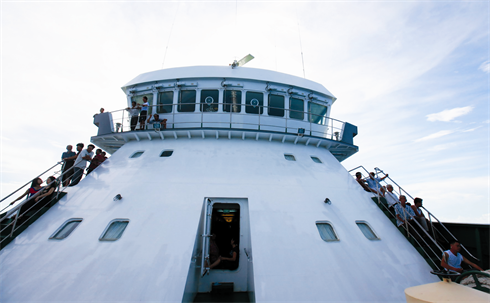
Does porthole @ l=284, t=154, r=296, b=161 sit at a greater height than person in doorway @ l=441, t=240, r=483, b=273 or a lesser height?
greater

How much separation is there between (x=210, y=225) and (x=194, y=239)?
0.74 m

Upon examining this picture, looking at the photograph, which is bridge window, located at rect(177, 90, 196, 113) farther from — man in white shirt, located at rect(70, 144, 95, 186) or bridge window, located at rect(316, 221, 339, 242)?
bridge window, located at rect(316, 221, 339, 242)

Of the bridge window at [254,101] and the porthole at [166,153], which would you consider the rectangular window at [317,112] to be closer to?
the bridge window at [254,101]

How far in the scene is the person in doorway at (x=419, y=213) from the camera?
6.46 m

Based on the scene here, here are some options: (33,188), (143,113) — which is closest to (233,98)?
(143,113)

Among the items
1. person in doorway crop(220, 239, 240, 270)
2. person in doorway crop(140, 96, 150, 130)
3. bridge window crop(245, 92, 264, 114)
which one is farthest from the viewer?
bridge window crop(245, 92, 264, 114)

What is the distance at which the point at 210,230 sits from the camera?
19.2 feet

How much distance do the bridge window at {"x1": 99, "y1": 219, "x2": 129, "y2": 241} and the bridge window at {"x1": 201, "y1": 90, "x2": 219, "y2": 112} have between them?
18.1ft

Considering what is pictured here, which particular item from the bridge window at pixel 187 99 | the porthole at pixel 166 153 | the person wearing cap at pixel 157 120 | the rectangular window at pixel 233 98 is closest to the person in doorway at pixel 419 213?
the rectangular window at pixel 233 98

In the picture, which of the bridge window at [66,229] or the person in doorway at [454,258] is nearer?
the person in doorway at [454,258]

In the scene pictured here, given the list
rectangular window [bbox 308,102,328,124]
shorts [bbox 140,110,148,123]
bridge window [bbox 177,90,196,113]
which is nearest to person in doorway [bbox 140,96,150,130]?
shorts [bbox 140,110,148,123]

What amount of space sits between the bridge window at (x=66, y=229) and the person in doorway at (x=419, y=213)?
30.2 ft

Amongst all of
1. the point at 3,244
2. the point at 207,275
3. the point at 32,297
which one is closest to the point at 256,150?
the point at 207,275

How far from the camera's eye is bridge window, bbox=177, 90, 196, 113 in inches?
383
